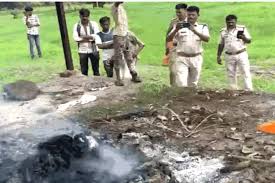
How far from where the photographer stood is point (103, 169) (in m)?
6.43

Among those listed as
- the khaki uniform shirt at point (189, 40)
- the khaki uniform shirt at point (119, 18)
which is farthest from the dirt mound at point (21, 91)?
the khaki uniform shirt at point (189, 40)

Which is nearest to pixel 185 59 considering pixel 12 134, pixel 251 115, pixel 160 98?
pixel 160 98

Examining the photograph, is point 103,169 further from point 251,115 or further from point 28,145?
point 251,115

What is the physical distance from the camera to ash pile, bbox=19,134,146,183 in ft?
20.4

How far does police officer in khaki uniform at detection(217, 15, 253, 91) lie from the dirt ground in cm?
127

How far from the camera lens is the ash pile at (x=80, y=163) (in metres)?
6.23

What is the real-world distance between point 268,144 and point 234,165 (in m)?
0.77

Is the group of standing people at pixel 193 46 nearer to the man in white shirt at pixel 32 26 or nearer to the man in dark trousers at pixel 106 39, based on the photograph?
the man in dark trousers at pixel 106 39

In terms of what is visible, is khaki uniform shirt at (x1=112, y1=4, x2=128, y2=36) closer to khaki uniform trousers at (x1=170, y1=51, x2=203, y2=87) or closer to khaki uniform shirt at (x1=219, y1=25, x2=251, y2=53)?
khaki uniform trousers at (x1=170, y1=51, x2=203, y2=87)

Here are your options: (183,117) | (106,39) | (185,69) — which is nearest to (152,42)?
(106,39)

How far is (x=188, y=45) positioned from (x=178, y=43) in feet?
0.60

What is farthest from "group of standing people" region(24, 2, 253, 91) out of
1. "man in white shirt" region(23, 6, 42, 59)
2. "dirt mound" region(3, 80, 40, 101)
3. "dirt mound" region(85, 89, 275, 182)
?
"man in white shirt" region(23, 6, 42, 59)

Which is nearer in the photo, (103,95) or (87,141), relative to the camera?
(87,141)

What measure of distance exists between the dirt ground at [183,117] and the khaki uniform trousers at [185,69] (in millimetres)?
527
